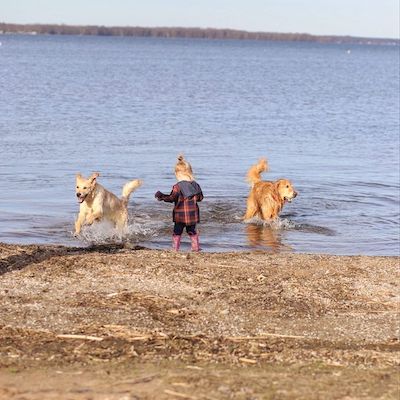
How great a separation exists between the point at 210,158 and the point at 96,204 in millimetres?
11212

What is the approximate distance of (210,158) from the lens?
76.6ft

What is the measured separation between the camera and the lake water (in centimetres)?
1439

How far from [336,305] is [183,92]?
41.2 metres

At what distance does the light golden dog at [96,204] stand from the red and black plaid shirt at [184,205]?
3.81ft

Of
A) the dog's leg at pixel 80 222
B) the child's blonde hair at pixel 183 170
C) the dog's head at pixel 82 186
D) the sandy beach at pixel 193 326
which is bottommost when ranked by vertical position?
the dog's leg at pixel 80 222

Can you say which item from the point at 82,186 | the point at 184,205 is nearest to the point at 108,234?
the point at 82,186

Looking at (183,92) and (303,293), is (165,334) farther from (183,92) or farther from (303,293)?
(183,92)

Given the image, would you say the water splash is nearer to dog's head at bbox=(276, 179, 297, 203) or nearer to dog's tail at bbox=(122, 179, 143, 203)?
dog's tail at bbox=(122, 179, 143, 203)

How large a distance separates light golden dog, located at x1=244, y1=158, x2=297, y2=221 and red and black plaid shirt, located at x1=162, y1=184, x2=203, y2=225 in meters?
3.42

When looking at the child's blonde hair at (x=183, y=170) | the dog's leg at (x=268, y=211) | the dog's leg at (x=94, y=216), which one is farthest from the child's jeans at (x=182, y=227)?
the dog's leg at (x=268, y=211)

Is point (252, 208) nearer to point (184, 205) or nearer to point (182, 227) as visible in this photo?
point (182, 227)

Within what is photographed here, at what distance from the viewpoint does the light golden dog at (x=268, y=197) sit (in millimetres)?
14758

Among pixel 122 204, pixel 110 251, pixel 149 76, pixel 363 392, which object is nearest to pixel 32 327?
pixel 363 392

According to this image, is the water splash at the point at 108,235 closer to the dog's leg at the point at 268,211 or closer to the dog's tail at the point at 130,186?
the dog's tail at the point at 130,186
